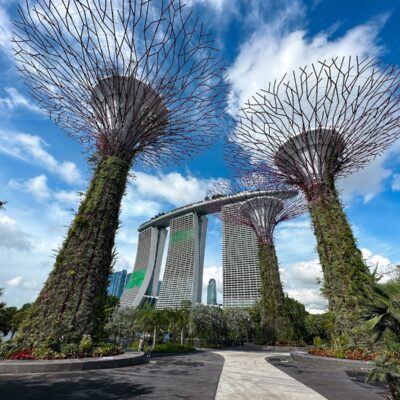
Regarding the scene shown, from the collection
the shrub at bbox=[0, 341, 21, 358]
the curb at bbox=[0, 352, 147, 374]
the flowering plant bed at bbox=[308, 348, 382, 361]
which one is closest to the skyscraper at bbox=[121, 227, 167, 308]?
the flowering plant bed at bbox=[308, 348, 382, 361]

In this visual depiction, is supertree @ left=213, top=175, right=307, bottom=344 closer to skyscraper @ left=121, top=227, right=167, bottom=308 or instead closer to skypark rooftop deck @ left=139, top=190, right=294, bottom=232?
skypark rooftop deck @ left=139, top=190, right=294, bottom=232

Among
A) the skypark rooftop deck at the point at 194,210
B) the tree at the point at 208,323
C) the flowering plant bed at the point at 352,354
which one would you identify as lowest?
the flowering plant bed at the point at 352,354

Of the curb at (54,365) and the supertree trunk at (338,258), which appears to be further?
the supertree trunk at (338,258)

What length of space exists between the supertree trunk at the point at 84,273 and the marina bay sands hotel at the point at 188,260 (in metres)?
49.8

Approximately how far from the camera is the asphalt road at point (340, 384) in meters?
5.69

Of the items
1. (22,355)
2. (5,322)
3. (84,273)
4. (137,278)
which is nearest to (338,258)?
(84,273)

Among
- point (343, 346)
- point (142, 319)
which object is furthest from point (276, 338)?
point (343, 346)

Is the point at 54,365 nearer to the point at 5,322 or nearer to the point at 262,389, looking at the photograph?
the point at 262,389

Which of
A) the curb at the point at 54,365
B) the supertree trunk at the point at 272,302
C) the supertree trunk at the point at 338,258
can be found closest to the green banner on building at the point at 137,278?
the supertree trunk at the point at 272,302

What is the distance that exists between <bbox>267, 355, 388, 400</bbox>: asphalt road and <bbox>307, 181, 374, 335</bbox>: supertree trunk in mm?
2862

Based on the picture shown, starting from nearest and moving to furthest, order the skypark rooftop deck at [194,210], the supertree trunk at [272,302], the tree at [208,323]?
the supertree trunk at [272,302]
the tree at [208,323]
the skypark rooftop deck at [194,210]

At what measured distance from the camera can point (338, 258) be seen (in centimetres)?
1223

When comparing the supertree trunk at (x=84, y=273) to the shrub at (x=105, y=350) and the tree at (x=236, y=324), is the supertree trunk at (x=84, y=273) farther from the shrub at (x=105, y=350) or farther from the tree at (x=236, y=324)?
the tree at (x=236, y=324)

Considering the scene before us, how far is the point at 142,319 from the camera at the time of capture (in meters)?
23.1
